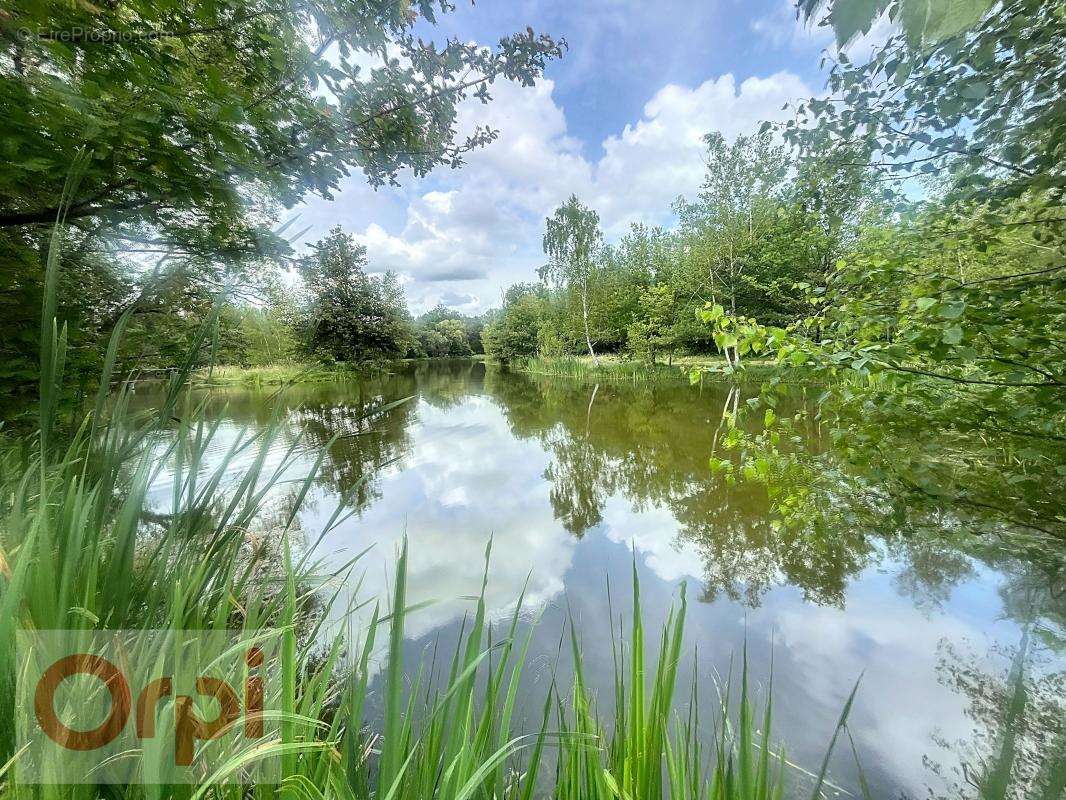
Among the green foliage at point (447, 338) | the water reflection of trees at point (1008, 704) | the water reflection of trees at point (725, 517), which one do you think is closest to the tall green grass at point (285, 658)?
the water reflection of trees at point (725, 517)

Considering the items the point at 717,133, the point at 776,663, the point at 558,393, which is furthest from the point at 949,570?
the point at 717,133

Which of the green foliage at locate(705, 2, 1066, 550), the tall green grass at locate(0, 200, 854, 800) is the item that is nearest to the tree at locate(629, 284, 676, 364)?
the green foliage at locate(705, 2, 1066, 550)

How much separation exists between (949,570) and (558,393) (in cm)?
1287

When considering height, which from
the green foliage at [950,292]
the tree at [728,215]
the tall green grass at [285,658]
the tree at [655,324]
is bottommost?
the tall green grass at [285,658]

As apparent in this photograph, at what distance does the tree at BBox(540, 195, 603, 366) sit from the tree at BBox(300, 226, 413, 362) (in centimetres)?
1104

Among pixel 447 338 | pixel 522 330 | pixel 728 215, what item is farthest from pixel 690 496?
pixel 447 338

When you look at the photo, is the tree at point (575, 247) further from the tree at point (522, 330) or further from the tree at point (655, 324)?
the tree at point (522, 330)

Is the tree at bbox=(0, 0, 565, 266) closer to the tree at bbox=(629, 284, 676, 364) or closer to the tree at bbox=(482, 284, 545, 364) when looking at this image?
the tree at bbox=(629, 284, 676, 364)

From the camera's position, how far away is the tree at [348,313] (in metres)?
20.5

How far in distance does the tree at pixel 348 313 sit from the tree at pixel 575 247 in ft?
36.2

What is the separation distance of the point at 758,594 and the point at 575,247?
22.0 metres

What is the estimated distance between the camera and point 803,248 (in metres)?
18.4

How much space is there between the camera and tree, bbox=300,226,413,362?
20547mm

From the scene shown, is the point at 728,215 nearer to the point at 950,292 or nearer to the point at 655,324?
the point at 655,324
